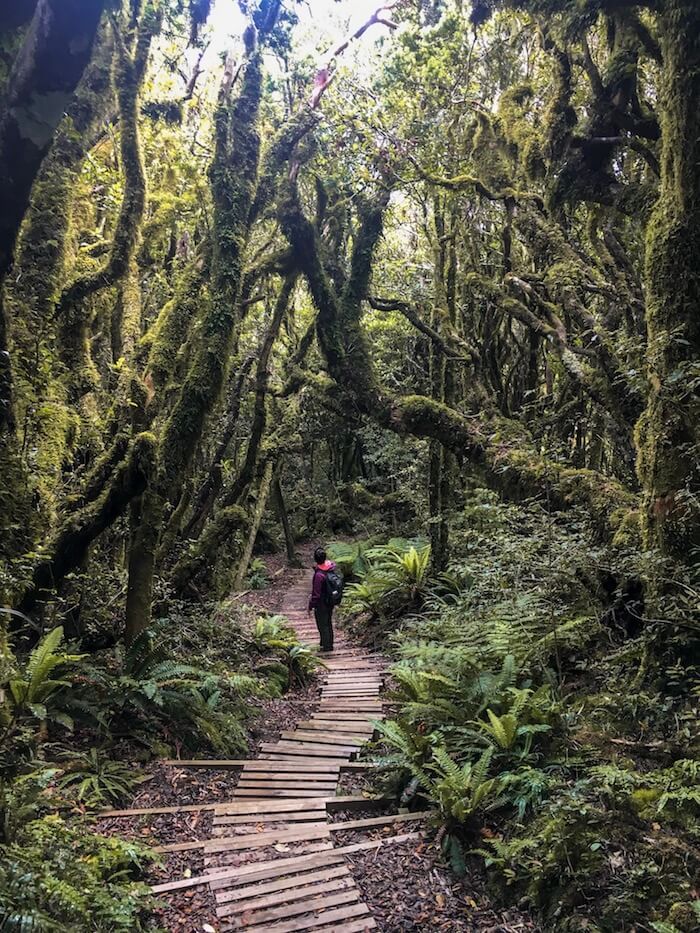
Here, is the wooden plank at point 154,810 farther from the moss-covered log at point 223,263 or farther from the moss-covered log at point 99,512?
the moss-covered log at point 223,263

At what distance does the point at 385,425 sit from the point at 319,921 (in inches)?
261

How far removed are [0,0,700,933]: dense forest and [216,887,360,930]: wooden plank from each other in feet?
0.91

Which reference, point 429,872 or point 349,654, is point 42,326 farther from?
point 349,654

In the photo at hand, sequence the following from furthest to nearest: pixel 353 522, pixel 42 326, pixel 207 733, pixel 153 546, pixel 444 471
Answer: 1. pixel 353 522
2. pixel 444 471
3. pixel 153 546
4. pixel 207 733
5. pixel 42 326

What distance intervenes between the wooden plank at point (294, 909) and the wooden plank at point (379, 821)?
87 cm

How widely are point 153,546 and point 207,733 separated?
219cm

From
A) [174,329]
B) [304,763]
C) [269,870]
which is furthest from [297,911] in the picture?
[174,329]

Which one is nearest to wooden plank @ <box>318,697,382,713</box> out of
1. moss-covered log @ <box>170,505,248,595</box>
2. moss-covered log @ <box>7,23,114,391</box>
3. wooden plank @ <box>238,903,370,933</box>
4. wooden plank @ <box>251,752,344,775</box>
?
wooden plank @ <box>251,752,344,775</box>

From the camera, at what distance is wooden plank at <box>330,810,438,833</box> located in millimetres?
5105

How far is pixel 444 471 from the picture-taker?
12531 mm

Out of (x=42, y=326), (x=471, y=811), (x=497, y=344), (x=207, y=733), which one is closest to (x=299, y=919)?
(x=471, y=811)

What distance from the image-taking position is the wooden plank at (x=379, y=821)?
5.11 m

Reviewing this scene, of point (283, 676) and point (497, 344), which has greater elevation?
point (497, 344)

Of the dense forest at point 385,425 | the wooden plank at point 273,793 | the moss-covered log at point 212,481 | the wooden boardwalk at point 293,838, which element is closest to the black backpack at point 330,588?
the dense forest at point 385,425
